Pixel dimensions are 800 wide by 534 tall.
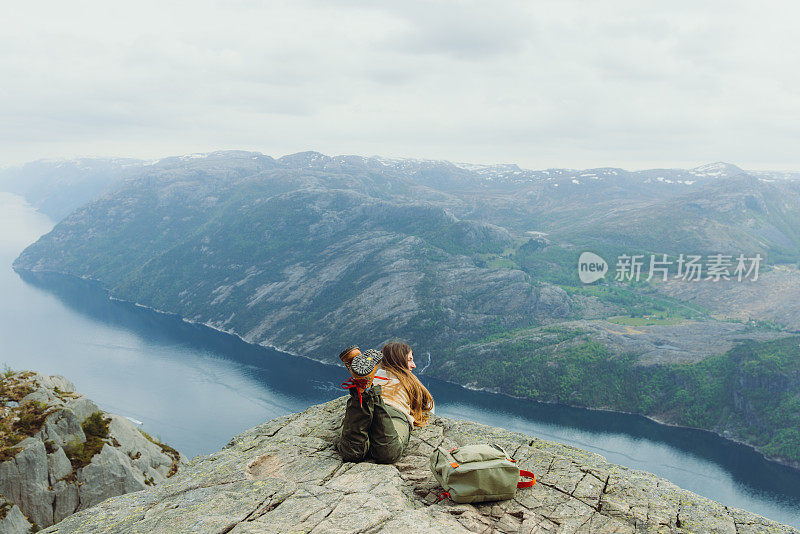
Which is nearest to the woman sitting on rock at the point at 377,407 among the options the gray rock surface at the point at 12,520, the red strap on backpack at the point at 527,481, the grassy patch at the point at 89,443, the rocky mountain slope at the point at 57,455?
the red strap on backpack at the point at 527,481

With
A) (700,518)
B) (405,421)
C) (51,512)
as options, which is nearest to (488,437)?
(405,421)

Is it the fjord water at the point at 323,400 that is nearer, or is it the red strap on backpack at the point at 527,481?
the red strap on backpack at the point at 527,481

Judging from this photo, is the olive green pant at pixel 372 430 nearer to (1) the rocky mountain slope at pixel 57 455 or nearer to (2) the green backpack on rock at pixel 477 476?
(2) the green backpack on rock at pixel 477 476

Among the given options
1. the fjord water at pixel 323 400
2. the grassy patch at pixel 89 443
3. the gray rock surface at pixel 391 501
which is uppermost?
the gray rock surface at pixel 391 501

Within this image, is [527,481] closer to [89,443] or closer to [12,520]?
[12,520]

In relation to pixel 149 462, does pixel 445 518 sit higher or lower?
higher

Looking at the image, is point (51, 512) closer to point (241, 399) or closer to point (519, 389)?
point (241, 399)

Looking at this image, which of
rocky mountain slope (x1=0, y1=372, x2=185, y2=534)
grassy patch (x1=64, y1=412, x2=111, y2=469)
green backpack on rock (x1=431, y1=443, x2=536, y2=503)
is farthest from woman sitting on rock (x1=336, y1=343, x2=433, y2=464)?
grassy patch (x1=64, y1=412, x2=111, y2=469)

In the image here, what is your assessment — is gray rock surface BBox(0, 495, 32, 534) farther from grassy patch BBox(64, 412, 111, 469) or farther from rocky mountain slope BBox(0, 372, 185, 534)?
grassy patch BBox(64, 412, 111, 469)
